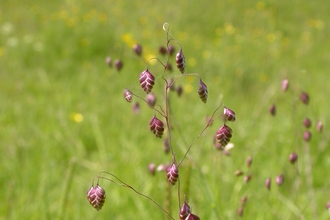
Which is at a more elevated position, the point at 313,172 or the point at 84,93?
the point at 84,93

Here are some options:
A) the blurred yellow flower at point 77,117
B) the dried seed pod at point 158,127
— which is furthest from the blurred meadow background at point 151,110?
the dried seed pod at point 158,127

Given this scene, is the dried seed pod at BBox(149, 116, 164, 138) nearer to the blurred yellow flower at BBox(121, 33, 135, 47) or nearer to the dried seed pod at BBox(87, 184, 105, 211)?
A: the dried seed pod at BBox(87, 184, 105, 211)

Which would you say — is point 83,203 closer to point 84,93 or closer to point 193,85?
point 84,93

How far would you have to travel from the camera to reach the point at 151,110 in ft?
10.3

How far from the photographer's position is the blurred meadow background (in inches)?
74.5

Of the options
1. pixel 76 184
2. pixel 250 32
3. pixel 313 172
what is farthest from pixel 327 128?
pixel 250 32

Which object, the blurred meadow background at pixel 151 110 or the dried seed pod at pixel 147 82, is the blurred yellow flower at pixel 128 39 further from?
the dried seed pod at pixel 147 82

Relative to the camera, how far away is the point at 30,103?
3242mm

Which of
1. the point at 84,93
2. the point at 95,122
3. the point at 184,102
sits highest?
the point at 184,102

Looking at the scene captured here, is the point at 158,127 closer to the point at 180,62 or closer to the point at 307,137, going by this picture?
the point at 180,62

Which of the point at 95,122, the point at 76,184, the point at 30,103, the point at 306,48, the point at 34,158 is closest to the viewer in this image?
the point at 76,184

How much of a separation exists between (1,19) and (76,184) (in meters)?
3.95

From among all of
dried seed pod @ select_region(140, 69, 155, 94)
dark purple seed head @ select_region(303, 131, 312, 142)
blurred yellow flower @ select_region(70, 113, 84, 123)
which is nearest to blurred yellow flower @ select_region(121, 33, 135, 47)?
blurred yellow flower @ select_region(70, 113, 84, 123)

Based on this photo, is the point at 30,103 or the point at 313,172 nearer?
the point at 313,172
